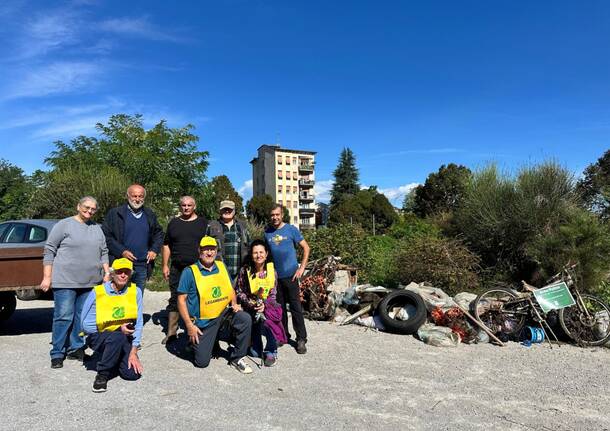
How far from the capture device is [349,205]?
54.4 meters

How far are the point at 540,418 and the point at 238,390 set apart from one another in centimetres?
264

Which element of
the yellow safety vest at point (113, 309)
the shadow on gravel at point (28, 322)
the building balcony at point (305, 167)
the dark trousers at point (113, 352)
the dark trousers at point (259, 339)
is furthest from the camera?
the building balcony at point (305, 167)

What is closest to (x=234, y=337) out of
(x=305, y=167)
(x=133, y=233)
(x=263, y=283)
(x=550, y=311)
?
(x=263, y=283)

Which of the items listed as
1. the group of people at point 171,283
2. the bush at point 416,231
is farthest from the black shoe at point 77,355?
the bush at point 416,231

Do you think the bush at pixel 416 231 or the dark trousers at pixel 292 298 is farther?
the bush at pixel 416 231

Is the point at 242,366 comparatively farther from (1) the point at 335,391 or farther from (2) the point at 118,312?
(2) the point at 118,312

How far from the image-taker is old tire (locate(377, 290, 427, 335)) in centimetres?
649

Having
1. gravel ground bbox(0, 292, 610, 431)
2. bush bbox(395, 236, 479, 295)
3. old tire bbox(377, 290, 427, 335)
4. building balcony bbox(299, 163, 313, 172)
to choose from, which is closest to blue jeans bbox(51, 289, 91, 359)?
gravel ground bbox(0, 292, 610, 431)

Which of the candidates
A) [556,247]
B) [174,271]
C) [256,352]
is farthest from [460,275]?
[174,271]

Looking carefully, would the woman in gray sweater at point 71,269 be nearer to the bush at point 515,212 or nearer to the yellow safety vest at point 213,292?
the yellow safety vest at point 213,292

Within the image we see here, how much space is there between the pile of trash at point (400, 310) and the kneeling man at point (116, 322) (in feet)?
12.1

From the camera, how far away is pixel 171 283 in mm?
5762

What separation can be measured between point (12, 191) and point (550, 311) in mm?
28060

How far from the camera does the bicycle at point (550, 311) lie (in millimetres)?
6238
